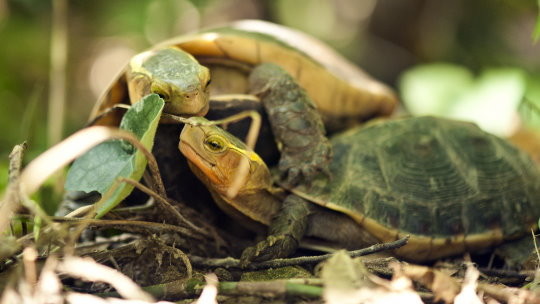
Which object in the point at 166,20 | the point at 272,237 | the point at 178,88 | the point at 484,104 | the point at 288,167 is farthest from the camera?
the point at 166,20

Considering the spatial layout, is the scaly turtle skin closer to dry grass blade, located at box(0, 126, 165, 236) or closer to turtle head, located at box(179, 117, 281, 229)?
turtle head, located at box(179, 117, 281, 229)

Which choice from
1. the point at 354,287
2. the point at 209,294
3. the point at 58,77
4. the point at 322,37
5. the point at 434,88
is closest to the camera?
the point at 354,287

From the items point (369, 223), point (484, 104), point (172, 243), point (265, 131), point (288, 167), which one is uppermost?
point (484, 104)

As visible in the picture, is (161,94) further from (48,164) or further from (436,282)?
(436,282)

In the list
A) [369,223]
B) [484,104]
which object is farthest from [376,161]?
[484,104]

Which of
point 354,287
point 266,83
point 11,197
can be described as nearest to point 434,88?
point 266,83

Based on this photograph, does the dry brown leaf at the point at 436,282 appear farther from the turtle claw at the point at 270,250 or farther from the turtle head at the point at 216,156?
the turtle head at the point at 216,156

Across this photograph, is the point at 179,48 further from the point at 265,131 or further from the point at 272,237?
the point at 272,237
